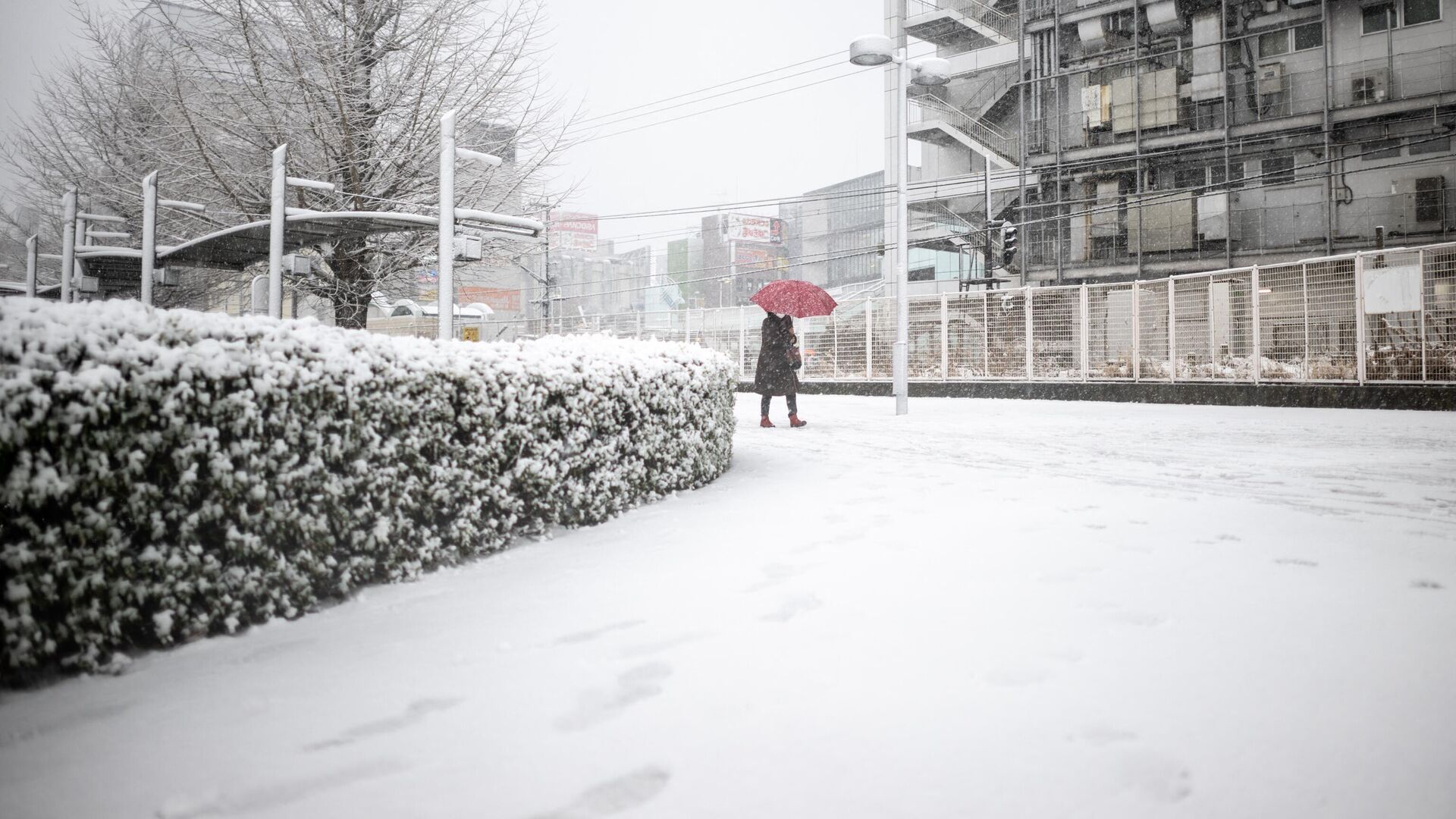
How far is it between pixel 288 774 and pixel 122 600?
3.73ft

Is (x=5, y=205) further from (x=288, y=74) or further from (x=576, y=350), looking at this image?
(x=576, y=350)

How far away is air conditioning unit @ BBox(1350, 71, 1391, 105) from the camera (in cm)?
2377

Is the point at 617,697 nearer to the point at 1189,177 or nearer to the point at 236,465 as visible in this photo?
the point at 236,465

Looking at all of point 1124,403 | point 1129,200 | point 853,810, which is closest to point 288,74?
point 853,810

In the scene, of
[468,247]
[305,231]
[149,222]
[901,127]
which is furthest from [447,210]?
[901,127]

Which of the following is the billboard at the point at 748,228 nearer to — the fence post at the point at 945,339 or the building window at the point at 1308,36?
the building window at the point at 1308,36

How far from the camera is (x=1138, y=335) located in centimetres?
1744

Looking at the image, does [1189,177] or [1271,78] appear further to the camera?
[1189,177]

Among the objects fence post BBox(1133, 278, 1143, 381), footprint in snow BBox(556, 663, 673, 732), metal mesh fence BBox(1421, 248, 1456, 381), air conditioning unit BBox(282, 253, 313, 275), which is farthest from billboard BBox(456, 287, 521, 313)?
footprint in snow BBox(556, 663, 673, 732)

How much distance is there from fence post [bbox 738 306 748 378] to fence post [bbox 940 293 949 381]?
21.9 feet

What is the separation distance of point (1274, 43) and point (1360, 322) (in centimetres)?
1759

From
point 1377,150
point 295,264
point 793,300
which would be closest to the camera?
point 295,264

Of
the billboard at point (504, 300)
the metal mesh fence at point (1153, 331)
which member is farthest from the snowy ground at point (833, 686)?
the billboard at point (504, 300)

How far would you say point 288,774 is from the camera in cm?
212
